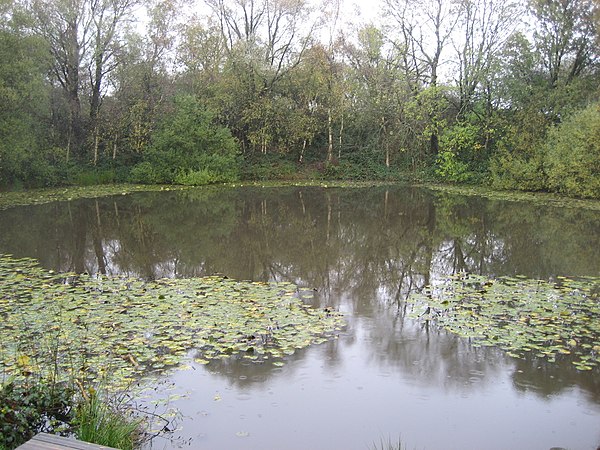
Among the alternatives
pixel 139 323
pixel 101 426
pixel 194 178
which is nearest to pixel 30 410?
pixel 101 426

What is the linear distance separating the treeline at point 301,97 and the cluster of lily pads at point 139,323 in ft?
51.3

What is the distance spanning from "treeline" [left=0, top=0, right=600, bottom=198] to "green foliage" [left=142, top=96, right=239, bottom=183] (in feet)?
0.24

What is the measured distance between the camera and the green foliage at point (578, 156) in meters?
19.9

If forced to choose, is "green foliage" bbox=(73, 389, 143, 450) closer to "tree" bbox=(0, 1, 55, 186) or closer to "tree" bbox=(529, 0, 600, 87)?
"tree" bbox=(0, 1, 55, 186)

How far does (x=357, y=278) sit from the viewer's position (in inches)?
376

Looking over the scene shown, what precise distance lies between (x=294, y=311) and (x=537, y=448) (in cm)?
373

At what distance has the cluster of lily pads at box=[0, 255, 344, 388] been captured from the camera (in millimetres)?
5555

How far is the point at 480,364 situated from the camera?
5.83 metres

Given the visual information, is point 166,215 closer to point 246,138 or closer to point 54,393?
point 54,393

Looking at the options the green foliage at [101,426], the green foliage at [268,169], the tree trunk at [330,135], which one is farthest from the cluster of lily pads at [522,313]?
the tree trunk at [330,135]

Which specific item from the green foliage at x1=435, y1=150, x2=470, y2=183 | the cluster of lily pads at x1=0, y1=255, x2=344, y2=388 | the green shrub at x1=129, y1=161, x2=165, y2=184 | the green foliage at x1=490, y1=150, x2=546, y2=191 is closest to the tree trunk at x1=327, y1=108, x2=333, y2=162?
the green foliage at x1=435, y1=150, x2=470, y2=183

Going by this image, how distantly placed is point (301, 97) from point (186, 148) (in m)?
7.48

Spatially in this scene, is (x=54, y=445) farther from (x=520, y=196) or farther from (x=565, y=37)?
(x=565, y=37)

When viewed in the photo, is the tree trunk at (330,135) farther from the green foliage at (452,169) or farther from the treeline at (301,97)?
the green foliage at (452,169)
